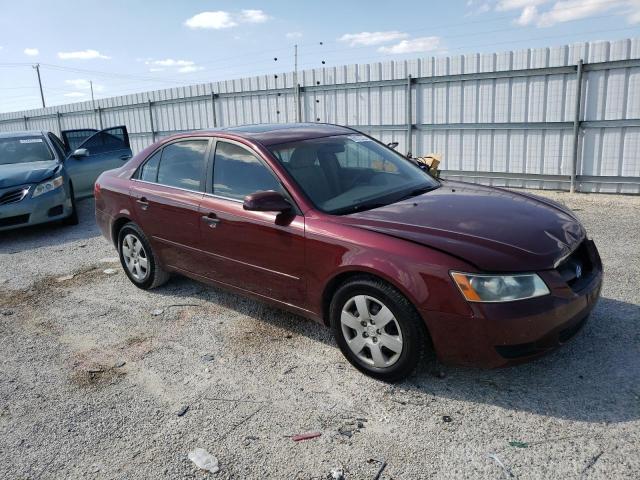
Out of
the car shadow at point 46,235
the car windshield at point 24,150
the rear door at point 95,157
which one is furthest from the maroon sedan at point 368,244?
the rear door at point 95,157

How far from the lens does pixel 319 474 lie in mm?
2557

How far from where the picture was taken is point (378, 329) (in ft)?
10.5

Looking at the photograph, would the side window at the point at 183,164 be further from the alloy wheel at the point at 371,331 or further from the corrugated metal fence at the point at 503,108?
the corrugated metal fence at the point at 503,108

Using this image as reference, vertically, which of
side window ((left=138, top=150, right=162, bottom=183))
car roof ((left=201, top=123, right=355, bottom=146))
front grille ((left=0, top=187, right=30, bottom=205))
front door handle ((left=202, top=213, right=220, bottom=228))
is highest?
car roof ((left=201, top=123, right=355, bottom=146))

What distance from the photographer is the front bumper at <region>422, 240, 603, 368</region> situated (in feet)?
9.20

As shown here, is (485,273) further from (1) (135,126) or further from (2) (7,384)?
(1) (135,126)

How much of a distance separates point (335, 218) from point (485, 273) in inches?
40.9

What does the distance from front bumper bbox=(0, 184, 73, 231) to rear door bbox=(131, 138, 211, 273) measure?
357 cm

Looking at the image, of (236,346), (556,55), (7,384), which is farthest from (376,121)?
(7,384)

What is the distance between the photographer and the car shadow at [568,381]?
2.93 m

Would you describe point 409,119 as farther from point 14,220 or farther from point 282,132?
point 14,220

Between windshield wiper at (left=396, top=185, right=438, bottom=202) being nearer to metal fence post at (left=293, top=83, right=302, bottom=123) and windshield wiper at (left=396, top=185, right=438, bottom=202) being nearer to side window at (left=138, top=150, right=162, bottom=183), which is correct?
side window at (left=138, top=150, right=162, bottom=183)

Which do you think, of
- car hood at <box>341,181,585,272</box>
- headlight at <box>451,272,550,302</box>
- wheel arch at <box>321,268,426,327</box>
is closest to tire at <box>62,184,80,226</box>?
wheel arch at <box>321,268,426,327</box>

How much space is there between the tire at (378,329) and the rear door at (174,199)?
1.59m
